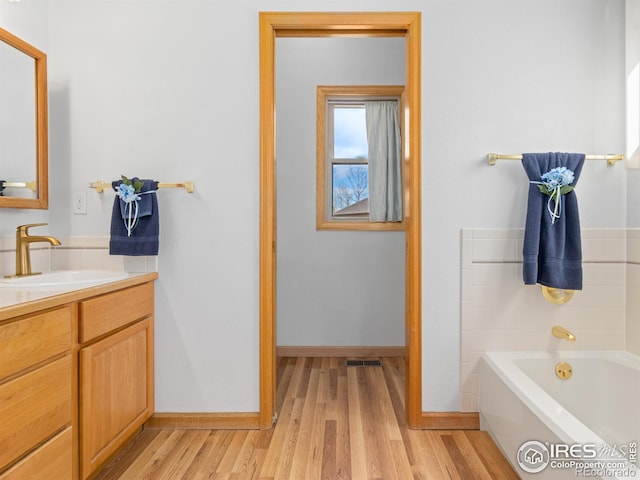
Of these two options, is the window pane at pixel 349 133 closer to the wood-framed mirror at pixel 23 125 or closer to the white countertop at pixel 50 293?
the wood-framed mirror at pixel 23 125

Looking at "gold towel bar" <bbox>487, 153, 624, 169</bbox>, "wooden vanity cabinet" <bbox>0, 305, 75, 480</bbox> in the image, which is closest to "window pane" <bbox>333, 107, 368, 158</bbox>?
"gold towel bar" <bbox>487, 153, 624, 169</bbox>

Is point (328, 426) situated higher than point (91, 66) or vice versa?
point (91, 66)

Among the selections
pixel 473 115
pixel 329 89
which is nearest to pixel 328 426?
pixel 473 115

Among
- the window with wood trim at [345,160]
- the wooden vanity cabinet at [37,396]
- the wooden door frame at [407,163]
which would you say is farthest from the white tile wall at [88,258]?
the window with wood trim at [345,160]

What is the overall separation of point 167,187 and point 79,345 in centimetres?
93

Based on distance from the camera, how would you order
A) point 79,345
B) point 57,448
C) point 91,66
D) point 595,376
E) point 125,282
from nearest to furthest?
Result: point 57,448
point 79,345
point 125,282
point 595,376
point 91,66

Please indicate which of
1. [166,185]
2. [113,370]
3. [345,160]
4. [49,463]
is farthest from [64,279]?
[345,160]

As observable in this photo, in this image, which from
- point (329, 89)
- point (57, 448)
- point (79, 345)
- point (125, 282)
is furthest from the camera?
point (329, 89)

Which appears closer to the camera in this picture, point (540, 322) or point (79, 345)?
point (79, 345)

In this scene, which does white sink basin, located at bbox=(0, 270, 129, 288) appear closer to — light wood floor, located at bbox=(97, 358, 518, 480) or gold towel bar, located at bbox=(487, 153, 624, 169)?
light wood floor, located at bbox=(97, 358, 518, 480)

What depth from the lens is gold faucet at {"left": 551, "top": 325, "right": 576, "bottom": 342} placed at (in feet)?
6.89

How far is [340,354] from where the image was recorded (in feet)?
11.6

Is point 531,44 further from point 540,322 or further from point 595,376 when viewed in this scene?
point 595,376

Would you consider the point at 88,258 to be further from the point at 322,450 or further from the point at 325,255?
the point at 325,255
